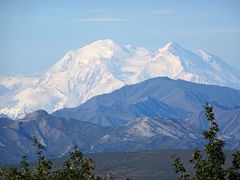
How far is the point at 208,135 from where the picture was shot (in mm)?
62375

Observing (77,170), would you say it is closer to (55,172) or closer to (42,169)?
(55,172)

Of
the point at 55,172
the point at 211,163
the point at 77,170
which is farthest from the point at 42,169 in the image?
the point at 211,163

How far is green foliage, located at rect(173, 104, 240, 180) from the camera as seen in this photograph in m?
59.5

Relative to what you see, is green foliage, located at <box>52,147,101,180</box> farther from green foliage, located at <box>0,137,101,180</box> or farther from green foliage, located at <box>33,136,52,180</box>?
green foliage, located at <box>33,136,52,180</box>

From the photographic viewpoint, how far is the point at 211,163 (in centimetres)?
6106

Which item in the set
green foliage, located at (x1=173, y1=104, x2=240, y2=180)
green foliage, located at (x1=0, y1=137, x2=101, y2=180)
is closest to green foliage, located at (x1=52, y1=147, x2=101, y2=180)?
green foliage, located at (x1=0, y1=137, x2=101, y2=180)

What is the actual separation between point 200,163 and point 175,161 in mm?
2203

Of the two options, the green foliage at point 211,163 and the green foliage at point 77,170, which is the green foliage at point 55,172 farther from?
the green foliage at point 211,163

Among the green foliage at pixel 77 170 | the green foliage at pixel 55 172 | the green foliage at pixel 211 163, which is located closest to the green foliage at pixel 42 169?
the green foliage at pixel 55 172

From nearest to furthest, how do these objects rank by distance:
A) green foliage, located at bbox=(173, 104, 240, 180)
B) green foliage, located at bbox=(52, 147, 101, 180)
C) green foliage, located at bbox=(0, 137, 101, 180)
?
green foliage, located at bbox=(173, 104, 240, 180), green foliage, located at bbox=(0, 137, 101, 180), green foliage, located at bbox=(52, 147, 101, 180)

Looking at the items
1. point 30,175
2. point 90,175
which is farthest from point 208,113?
point 30,175

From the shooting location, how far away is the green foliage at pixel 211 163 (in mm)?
59516

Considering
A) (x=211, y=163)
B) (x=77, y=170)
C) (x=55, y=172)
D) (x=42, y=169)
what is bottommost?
(x=55, y=172)

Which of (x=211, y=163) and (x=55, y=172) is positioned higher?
(x=211, y=163)
